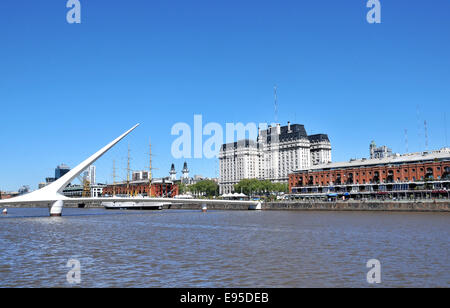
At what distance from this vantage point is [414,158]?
81.4m

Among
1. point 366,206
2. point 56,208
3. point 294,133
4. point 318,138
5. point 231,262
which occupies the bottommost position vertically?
point 366,206

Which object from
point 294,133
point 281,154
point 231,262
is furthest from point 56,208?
point 281,154

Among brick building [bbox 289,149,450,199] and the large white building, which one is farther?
the large white building

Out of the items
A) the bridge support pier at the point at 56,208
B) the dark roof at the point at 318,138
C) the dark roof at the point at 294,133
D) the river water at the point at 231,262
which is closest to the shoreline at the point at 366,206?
the river water at the point at 231,262

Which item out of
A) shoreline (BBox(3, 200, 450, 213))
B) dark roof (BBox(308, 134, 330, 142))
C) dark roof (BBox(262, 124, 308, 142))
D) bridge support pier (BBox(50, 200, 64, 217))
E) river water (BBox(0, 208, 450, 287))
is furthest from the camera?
dark roof (BBox(308, 134, 330, 142))

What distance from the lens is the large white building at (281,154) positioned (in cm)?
18238

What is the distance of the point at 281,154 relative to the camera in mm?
189125

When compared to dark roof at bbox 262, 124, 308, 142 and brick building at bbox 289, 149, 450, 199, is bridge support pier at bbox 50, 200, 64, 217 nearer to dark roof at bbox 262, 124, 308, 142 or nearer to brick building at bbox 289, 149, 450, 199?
brick building at bbox 289, 149, 450, 199

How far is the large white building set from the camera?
18238 centimetres

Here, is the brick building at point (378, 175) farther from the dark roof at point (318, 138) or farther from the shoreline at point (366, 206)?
the dark roof at point (318, 138)

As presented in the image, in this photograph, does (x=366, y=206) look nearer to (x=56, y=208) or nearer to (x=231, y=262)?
(x=56, y=208)

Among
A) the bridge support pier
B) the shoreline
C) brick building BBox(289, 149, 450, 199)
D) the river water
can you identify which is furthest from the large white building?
the river water
